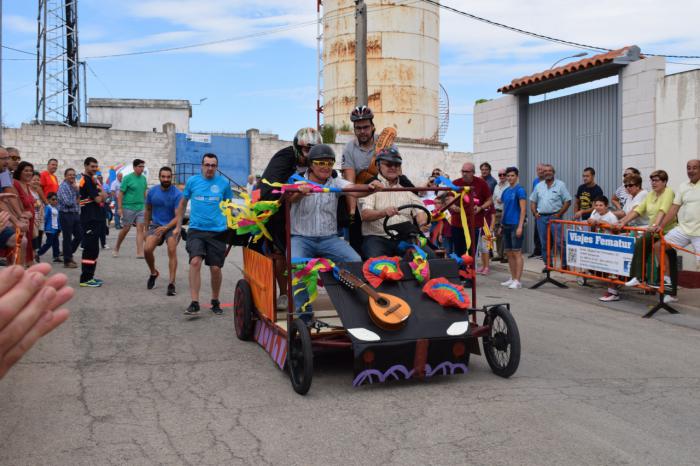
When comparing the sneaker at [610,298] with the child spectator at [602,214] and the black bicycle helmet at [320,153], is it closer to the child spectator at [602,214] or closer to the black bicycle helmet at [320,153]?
the child spectator at [602,214]

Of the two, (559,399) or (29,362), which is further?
(29,362)

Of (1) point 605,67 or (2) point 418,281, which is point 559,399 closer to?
(2) point 418,281

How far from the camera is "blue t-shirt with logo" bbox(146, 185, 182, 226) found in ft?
34.6

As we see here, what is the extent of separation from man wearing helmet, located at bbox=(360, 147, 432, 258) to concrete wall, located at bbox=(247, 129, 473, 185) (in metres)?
25.4

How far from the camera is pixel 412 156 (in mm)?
37062

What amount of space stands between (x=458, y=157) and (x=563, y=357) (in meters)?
33.0

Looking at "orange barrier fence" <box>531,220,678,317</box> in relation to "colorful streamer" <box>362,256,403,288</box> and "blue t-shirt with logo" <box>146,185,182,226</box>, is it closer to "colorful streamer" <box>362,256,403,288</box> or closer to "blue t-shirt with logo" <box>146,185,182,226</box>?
"colorful streamer" <box>362,256,403,288</box>

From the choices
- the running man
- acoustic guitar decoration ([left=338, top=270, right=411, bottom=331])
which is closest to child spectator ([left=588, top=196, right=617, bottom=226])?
acoustic guitar decoration ([left=338, top=270, right=411, bottom=331])

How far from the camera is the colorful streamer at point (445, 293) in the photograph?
5.91 m

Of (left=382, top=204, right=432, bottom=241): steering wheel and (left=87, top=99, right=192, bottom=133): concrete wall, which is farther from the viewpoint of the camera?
(left=87, top=99, right=192, bottom=133): concrete wall

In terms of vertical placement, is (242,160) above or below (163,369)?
above

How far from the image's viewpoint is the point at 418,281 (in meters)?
6.11

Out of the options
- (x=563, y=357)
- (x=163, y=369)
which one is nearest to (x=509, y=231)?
(x=563, y=357)

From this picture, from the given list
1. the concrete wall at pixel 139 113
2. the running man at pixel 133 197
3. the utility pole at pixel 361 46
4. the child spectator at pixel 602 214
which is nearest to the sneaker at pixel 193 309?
the running man at pixel 133 197
